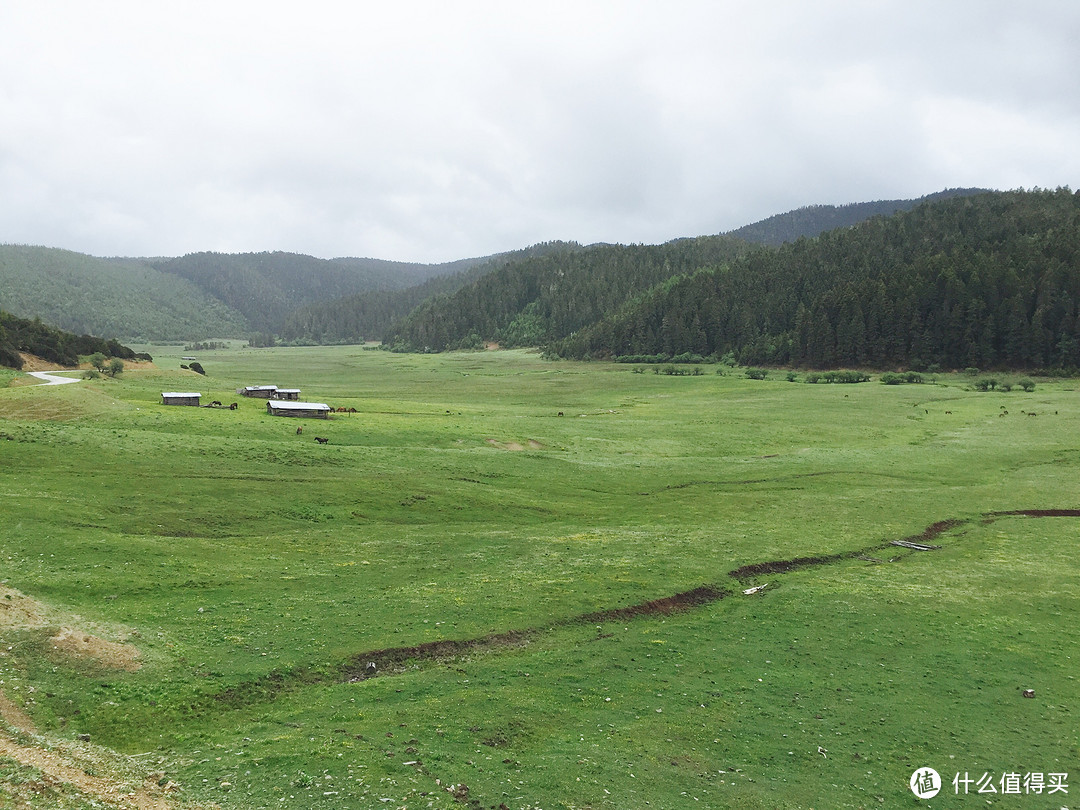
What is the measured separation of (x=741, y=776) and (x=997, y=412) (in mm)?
88438

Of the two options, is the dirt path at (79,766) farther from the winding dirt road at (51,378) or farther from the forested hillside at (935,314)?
the forested hillside at (935,314)

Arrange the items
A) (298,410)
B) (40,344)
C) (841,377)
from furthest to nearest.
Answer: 1. (841,377)
2. (40,344)
3. (298,410)

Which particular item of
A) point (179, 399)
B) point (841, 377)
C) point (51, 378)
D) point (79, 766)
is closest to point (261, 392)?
point (179, 399)

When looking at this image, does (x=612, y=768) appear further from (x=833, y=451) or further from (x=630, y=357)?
(x=630, y=357)

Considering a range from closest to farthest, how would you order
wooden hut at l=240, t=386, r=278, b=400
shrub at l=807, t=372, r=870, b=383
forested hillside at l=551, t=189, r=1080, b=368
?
wooden hut at l=240, t=386, r=278, b=400 < shrub at l=807, t=372, r=870, b=383 < forested hillside at l=551, t=189, r=1080, b=368

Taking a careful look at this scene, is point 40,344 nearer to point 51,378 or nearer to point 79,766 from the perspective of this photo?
point 51,378

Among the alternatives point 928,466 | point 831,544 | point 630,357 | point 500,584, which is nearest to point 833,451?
point 928,466

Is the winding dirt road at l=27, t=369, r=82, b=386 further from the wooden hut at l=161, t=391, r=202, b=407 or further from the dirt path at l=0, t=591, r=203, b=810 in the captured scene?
the dirt path at l=0, t=591, r=203, b=810

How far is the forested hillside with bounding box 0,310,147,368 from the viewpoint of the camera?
90.1 meters

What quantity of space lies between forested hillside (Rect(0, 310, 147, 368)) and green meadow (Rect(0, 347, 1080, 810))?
137 ft

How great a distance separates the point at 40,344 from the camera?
99.2 m

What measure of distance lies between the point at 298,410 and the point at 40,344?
54.2 meters

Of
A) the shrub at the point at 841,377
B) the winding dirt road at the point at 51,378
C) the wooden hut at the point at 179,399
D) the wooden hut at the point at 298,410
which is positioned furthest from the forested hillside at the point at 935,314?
the winding dirt road at the point at 51,378

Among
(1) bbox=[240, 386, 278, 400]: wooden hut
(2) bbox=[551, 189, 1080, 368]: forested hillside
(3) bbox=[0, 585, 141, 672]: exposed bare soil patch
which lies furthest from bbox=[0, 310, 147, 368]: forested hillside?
(2) bbox=[551, 189, 1080, 368]: forested hillside
